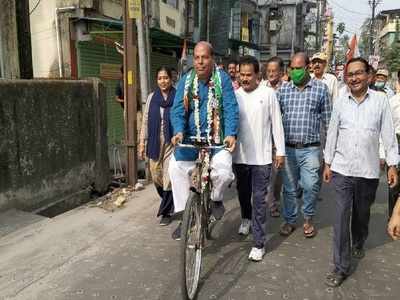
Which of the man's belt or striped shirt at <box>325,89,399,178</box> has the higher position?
striped shirt at <box>325,89,399,178</box>

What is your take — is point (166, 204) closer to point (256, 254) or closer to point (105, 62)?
point (256, 254)

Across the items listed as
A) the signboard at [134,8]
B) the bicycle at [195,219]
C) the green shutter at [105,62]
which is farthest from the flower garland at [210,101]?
the green shutter at [105,62]

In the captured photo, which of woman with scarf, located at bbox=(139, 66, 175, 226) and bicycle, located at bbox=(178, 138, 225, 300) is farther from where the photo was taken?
woman with scarf, located at bbox=(139, 66, 175, 226)

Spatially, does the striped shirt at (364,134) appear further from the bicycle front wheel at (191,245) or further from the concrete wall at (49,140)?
the concrete wall at (49,140)

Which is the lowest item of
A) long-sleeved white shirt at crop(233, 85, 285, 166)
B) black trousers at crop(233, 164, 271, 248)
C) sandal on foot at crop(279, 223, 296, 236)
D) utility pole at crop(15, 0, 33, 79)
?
sandal on foot at crop(279, 223, 296, 236)

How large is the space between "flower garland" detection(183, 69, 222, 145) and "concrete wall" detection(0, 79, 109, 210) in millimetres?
2579

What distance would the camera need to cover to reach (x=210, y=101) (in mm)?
4012

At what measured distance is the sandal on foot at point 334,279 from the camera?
12.2ft

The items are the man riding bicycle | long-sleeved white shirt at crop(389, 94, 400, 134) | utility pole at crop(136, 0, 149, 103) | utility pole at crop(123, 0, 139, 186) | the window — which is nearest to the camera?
the man riding bicycle

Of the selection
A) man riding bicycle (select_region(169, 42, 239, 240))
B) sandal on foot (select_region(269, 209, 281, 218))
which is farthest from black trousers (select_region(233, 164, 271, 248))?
sandal on foot (select_region(269, 209, 281, 218))

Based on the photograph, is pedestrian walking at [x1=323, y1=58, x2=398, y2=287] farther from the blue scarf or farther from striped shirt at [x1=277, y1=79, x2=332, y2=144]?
the blue scarf

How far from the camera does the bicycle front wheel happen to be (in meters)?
3.20

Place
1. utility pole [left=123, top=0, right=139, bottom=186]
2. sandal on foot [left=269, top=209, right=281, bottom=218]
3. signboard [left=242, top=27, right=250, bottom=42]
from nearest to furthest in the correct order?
sandal on foot [left=269, top=209, right=281, bottom=218] → utility pole [left=123, top=0, right=139, bottom=186] → signboard [left=242, top=27, right=250, bottom=42]

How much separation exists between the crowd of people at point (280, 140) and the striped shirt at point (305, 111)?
1 centimetres
